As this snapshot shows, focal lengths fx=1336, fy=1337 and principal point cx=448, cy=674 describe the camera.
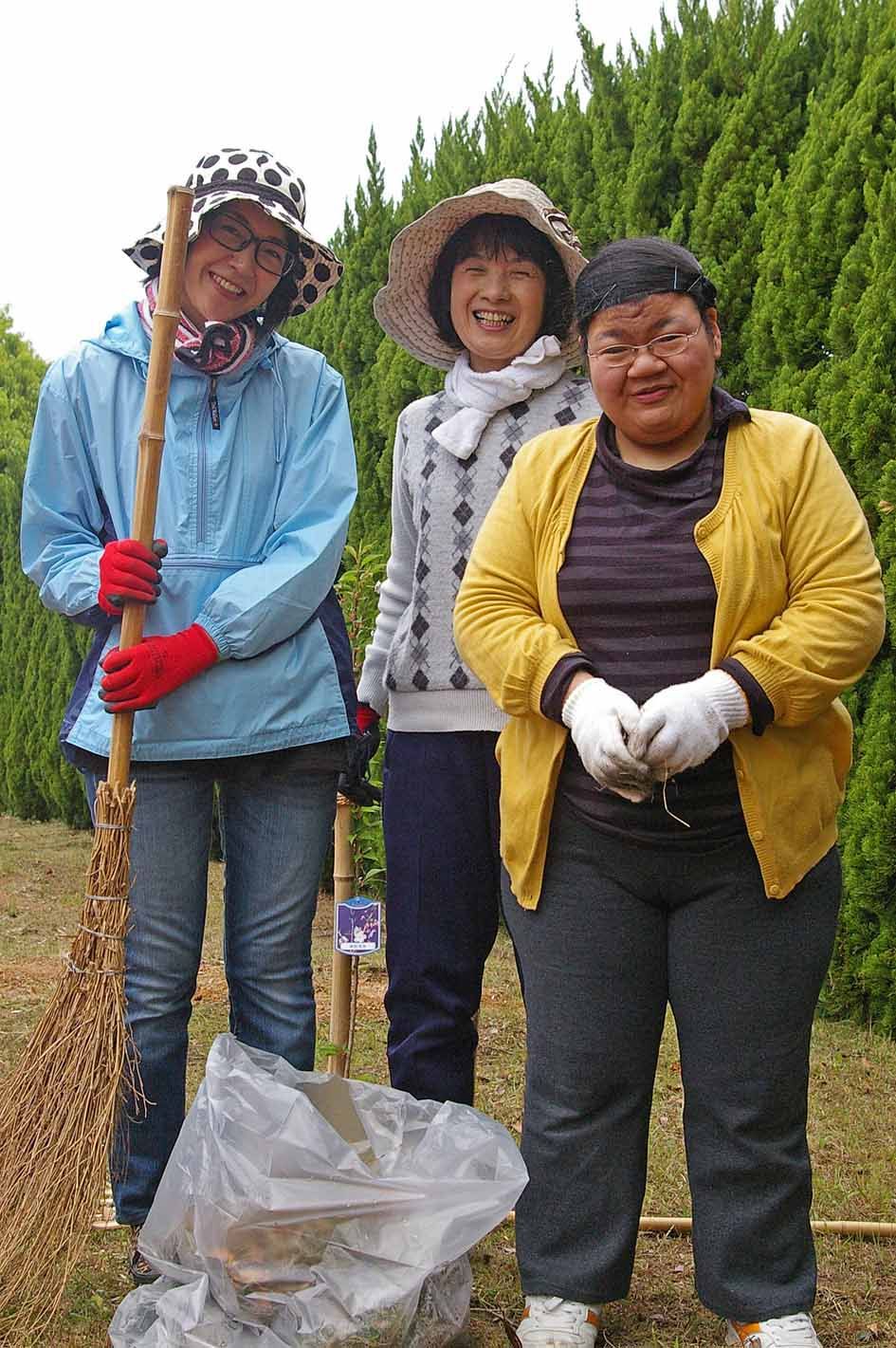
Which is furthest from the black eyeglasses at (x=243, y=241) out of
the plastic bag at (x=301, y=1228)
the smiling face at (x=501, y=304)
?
the plastic bag at (x=301, y=1228)

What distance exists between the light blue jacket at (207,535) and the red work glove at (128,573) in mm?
71

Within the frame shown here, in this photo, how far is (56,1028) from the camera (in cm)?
233

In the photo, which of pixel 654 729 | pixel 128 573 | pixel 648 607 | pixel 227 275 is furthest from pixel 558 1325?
pixel 227 275

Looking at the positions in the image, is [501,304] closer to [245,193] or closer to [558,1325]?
[245,193]

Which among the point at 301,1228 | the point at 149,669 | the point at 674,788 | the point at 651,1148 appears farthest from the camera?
the point at 651,1148

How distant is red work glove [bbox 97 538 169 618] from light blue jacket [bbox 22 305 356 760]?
0.07 meters

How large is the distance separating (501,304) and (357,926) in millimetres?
1261

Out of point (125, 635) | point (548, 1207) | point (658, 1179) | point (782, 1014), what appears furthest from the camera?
point (658, 1179)

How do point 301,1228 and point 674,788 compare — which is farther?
point 301,1228

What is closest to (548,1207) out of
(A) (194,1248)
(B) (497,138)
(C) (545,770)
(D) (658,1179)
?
(A) (194,1248)

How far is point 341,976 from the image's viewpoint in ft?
9.84

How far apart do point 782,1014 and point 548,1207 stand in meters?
0.48

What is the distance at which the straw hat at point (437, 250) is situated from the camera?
241 cm

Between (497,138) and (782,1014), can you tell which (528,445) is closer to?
(782,1014)
